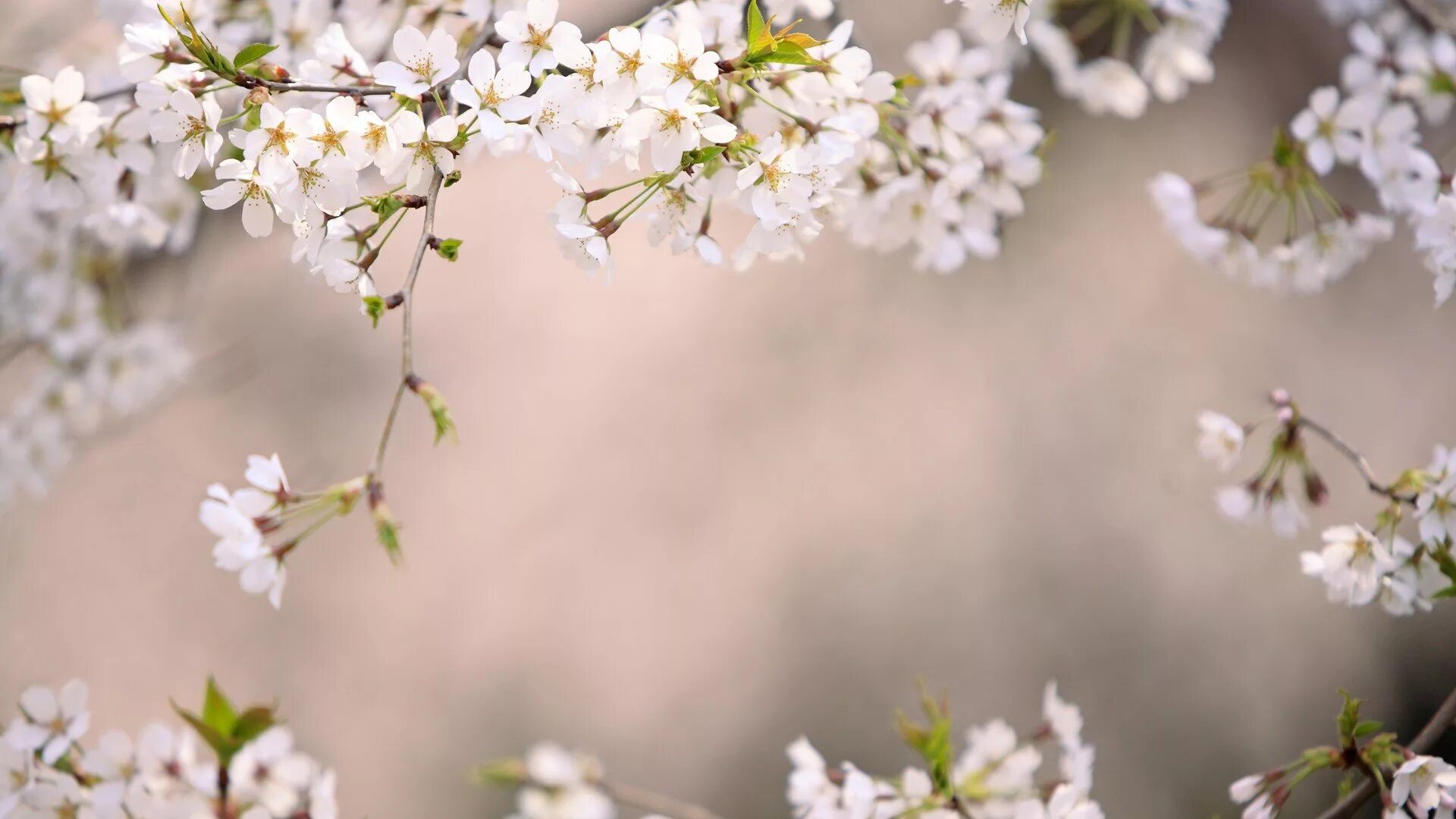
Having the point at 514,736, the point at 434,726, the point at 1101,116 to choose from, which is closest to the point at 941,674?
the point at 514,736

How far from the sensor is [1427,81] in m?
0.84

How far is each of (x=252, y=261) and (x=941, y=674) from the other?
4.59 feet

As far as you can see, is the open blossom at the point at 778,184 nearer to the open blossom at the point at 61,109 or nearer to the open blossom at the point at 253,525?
the open blossom at the point at 253,525

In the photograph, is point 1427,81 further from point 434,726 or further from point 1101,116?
point 434,726

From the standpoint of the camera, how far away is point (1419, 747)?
2.09 ft

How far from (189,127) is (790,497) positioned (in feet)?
4.28

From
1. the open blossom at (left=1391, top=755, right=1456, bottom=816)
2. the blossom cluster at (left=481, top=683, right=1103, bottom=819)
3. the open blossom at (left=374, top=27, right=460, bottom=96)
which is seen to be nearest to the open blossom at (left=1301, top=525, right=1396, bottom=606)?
the open blossom at (left=1391, top=755, right=1456, bottom=816)

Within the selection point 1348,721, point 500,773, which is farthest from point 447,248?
point 1348,721

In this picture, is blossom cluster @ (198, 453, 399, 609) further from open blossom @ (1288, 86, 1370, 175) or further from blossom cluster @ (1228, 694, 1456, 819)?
open blossom @ (1288, 86, 1370, 175)

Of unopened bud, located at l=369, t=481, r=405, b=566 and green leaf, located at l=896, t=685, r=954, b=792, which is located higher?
unopened bud, located at l=369, t=481, r=405, b=566

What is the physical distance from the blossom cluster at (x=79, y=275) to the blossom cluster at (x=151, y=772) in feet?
1.16

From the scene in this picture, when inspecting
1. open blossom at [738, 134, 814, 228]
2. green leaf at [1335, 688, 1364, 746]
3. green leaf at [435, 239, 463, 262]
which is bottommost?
green leaf at [1335, 688, 1364, 746]

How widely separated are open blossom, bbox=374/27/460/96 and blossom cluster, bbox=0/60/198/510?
0.26m

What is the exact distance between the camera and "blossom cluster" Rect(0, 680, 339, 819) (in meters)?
0.52
